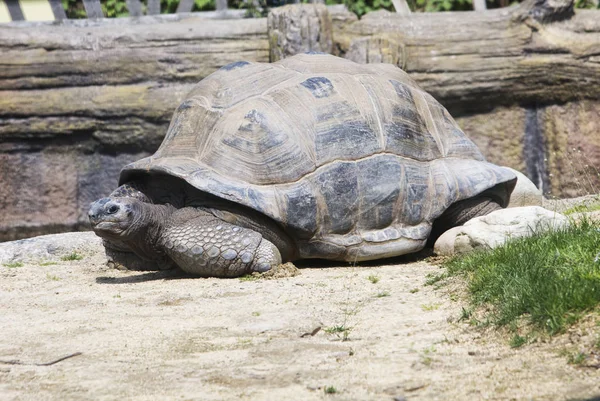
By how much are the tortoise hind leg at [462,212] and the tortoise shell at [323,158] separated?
0.54ft

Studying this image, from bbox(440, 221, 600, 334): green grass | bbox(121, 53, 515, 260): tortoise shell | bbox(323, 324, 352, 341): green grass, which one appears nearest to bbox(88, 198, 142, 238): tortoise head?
bbox(121, 53, 515, 260): tortoise shell

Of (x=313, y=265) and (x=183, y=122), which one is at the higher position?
(x=183, y=122)

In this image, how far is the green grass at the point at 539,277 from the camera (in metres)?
3.65

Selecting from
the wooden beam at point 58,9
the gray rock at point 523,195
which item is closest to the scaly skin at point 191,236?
the gray rock at point 523,195

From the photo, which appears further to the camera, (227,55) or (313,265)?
(227,55)

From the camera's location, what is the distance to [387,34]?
9.40 m

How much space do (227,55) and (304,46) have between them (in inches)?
31.4

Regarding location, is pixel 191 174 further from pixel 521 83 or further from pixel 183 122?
pixel 521 83

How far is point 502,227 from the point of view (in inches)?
222

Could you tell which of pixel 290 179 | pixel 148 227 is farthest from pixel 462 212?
pixel 148 227

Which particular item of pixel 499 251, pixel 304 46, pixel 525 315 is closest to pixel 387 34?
pixel 304 46

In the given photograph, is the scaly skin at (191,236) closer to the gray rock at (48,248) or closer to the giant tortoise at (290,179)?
the giant tortoise at (290,179)

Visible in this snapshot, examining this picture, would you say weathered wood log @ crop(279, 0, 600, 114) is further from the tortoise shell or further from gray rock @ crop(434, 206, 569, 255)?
gray rock @ crop(434, 206, 569, 255)

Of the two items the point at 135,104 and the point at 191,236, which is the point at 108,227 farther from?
the point at 135,104
